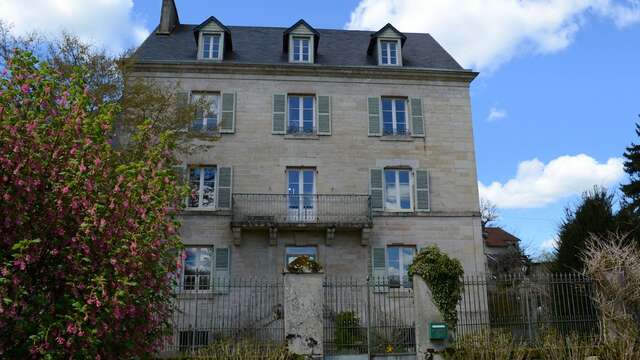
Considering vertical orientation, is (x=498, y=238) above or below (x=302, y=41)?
below

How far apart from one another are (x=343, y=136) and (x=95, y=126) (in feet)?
44.6

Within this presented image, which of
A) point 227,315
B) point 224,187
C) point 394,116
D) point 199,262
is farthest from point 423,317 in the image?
point 394,116

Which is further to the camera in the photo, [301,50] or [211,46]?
[301,50]

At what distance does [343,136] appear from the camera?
18.9 m

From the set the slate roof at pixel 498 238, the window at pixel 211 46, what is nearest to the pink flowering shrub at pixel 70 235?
the window at pixel 211 46

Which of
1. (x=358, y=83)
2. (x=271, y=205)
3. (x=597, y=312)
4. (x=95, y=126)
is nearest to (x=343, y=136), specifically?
(x=358, y=83)

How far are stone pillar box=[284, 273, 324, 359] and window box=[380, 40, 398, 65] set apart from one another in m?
11.7

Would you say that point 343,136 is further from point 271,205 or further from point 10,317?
point 10,317

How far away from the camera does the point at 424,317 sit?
1078cm

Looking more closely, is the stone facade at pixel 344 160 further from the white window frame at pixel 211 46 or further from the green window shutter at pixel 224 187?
the white window frame at pixel 211 46

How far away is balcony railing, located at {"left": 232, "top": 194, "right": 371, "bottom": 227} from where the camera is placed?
57.3 ft

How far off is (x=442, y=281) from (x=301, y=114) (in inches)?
388

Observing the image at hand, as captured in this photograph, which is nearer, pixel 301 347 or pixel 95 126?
pixel 95 126

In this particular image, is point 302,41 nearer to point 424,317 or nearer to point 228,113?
point 228,113
